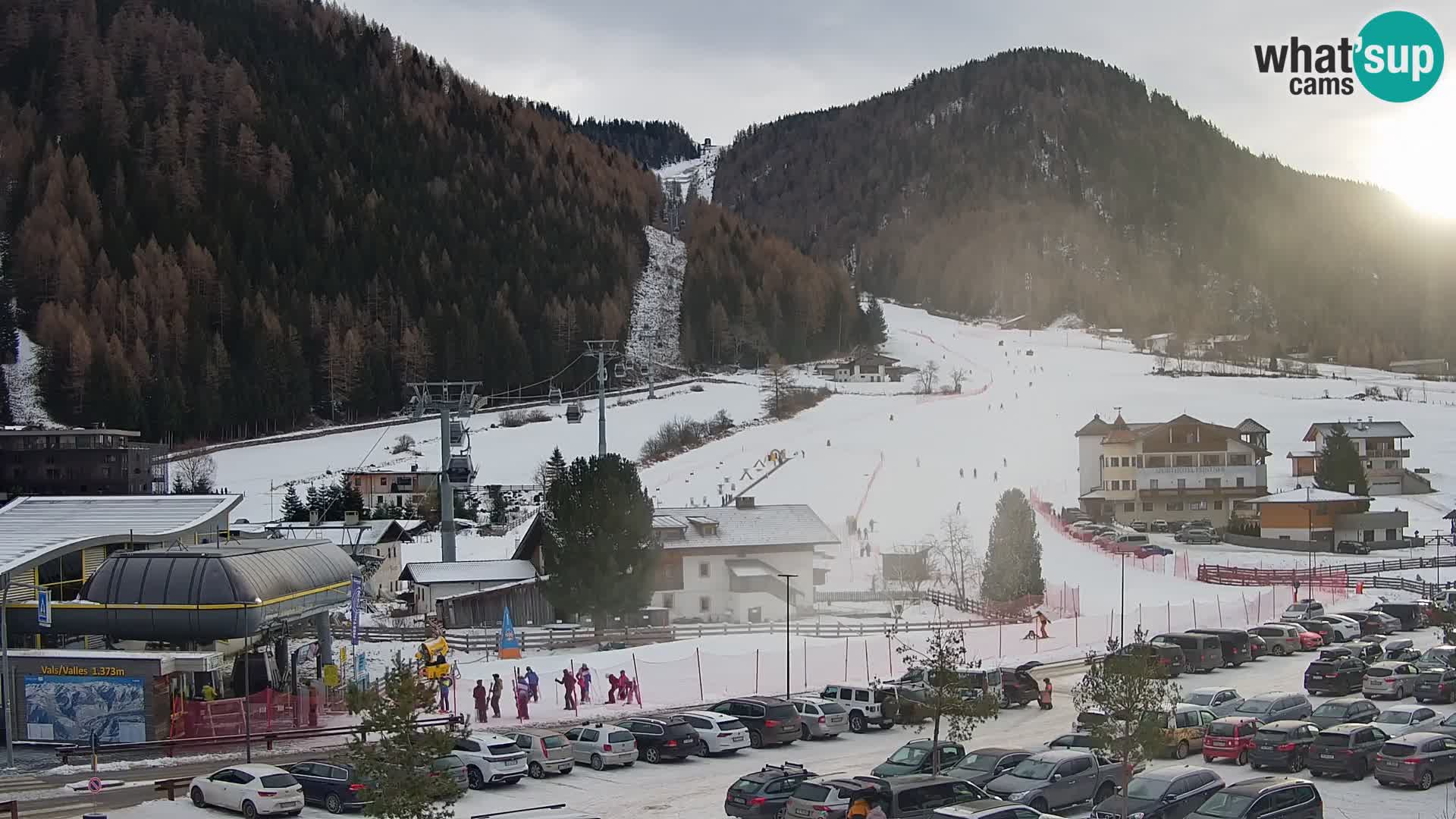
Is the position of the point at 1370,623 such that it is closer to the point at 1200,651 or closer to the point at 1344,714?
the point at 1200,651

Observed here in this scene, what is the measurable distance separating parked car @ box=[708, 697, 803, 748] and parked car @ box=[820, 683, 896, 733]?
191 cm

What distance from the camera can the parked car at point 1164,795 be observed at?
69.6 ft

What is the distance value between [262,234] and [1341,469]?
12223 centimetres

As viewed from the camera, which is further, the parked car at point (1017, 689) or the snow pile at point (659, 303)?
the snow pile at point (659, 303)

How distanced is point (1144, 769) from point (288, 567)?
2132cm

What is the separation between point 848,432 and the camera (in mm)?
107062

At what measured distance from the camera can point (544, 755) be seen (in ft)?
86.1

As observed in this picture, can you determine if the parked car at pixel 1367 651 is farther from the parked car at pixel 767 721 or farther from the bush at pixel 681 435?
the bush at pixel 681 435

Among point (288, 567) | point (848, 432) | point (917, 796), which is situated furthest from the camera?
point (848, 432)

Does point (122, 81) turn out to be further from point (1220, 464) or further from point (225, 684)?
point (225, 684)

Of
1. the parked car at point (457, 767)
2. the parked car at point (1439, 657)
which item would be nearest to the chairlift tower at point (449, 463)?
the parked car at point (457, 767)

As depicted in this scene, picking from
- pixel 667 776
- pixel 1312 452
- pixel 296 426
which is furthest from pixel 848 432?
pixel 667 776

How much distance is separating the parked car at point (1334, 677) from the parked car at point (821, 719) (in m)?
11.8

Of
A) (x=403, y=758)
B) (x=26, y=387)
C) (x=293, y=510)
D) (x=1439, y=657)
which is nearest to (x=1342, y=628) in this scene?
(x=1439, y=657)
